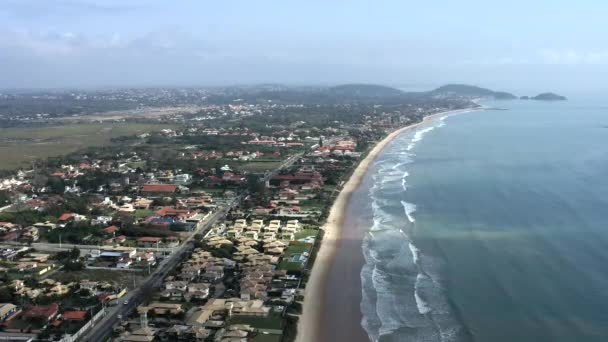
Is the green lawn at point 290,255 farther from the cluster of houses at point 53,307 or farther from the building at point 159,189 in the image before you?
the building at point 159,189

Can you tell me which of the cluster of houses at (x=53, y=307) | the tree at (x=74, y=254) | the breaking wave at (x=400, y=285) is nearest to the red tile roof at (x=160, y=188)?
the tree at (x=74, y=254)

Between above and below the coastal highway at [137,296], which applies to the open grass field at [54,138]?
above

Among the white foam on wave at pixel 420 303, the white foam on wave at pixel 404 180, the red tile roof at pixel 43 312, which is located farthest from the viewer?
the white foam on wave at pixel 404 180

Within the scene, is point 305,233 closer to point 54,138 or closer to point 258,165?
point 258,165

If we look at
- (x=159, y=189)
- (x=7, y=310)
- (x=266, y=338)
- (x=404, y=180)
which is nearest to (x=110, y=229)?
(x=7, y=310)

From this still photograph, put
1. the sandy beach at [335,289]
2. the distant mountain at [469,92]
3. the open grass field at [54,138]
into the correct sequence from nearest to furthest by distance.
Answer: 1. the sandy beach at [335,289]
2. the open grass field at [54,138]
3. the distant mountain at [469,92]

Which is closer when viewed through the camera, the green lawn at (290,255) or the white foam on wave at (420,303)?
the white foam on wave at (420,303)

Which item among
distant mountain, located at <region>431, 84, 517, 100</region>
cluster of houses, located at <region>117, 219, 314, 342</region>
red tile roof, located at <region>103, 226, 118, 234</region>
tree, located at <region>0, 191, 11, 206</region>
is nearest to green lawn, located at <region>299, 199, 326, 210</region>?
cluster of houses, located at <region>117, 219, 314, 342</region>
